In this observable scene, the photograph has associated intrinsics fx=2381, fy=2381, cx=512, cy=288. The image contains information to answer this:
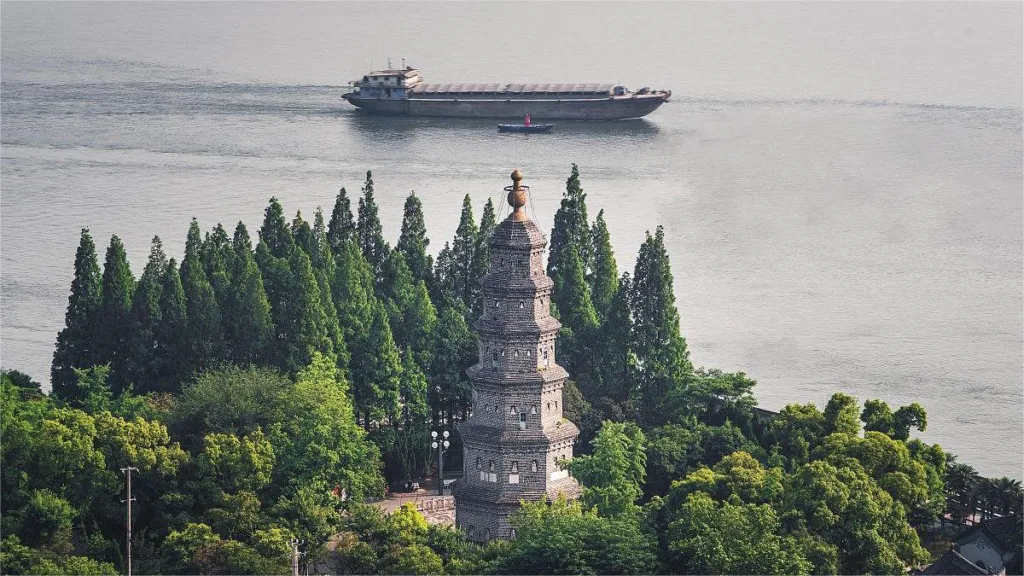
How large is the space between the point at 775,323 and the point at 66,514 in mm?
40833

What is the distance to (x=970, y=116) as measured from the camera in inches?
6024

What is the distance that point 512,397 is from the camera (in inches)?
2864

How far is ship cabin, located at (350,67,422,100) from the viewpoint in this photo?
164500 mm

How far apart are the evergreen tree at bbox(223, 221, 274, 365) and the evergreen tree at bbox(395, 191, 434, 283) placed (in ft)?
26.8

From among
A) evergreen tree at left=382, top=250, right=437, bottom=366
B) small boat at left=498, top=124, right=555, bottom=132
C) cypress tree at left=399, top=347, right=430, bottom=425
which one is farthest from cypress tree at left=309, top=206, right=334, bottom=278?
small boat at left=498, top=124, right=555, bottom=132

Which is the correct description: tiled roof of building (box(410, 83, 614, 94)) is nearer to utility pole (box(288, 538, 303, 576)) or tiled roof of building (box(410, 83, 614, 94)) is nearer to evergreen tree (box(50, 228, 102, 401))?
evergreen tree (box(50, 228, 102, 401))

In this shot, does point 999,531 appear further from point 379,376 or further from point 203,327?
point 203,327

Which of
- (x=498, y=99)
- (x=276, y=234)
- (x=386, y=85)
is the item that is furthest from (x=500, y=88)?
(x=276, y=234)

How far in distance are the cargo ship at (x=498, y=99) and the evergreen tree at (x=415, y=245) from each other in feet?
219

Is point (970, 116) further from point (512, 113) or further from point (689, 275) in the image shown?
point (689, 275)

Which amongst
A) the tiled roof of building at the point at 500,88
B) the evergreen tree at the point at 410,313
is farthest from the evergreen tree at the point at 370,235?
the tiled roof of building at the point at 500,88

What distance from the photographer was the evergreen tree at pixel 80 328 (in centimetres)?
8400

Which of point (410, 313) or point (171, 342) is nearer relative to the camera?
point (171, 342)

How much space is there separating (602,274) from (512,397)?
61.0ft
